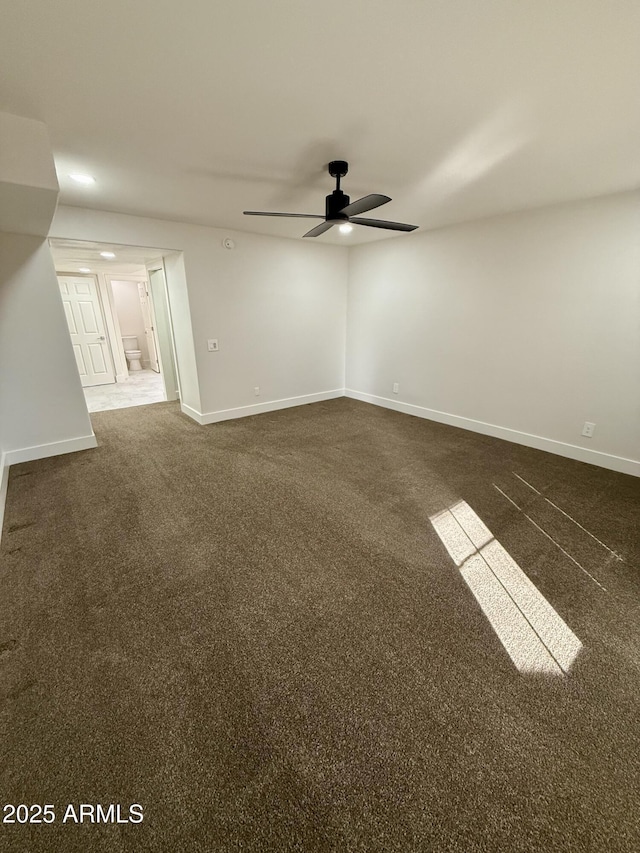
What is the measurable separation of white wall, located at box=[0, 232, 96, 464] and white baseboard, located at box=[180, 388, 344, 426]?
1334 mm

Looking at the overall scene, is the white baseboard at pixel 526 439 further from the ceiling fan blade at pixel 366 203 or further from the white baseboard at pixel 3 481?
the white baseboard at pixel 3 481

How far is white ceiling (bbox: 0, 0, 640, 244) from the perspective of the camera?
1203 millimetres

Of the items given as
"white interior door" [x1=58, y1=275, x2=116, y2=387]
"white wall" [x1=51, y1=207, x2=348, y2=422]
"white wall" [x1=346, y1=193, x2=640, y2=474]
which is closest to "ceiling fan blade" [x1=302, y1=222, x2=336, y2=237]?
"white wall" [x1=51, y1=207, x2=348, y2=422]

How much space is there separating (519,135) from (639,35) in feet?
2.32

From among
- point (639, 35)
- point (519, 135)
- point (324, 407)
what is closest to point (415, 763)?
point (639, 35)

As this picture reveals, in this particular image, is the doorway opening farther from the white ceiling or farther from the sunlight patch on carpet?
the sunlight patch on carpet

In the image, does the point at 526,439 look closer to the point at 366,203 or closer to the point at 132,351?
the point at 366,203

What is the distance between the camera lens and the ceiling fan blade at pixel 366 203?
2.01m

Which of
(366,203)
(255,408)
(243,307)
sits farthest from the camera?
→ (255,408)

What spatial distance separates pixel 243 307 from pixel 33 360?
2.27 m

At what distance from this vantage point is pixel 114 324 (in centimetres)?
657

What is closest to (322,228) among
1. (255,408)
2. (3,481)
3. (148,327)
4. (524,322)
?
(524,322)

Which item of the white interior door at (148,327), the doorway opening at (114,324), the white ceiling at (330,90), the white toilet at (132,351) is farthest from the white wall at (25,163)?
the white toilet at (132,351)

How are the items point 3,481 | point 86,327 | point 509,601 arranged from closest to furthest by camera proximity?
point 509,601 → point 3,481 → point 86,327
